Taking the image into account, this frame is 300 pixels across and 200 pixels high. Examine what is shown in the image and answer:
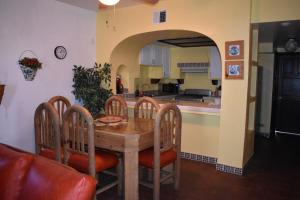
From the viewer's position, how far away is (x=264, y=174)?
353cm

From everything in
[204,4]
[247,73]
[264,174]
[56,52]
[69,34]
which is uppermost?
[204,4]

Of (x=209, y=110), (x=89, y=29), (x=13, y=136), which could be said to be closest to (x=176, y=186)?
(x=209, y=110)

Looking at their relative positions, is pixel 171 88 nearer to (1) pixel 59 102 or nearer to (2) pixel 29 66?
(1) pixel 59 102

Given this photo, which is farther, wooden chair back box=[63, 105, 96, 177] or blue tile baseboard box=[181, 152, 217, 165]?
blue tile baseboard box=[181, 152, 217, 165]

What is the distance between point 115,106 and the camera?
3.66 metres

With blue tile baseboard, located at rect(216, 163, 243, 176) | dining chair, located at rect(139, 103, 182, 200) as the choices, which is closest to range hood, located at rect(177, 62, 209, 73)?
blue tile baseboard, located at rect(216, 163, 243, 176)

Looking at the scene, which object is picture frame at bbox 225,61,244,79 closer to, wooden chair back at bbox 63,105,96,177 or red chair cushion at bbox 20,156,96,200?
wooden chair back at bbox 63,105,96,177

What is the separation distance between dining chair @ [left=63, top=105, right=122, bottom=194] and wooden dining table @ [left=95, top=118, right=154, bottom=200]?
0.17 meters

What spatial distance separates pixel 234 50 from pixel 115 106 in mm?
1781

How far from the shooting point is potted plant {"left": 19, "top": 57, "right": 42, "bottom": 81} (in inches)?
139

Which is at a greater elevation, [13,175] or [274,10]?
[274,10]

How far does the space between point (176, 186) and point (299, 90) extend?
4.23m

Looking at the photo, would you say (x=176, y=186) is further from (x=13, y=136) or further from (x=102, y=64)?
(x=102, y=64)

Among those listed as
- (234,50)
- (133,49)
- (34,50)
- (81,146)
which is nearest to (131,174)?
(81,146)
